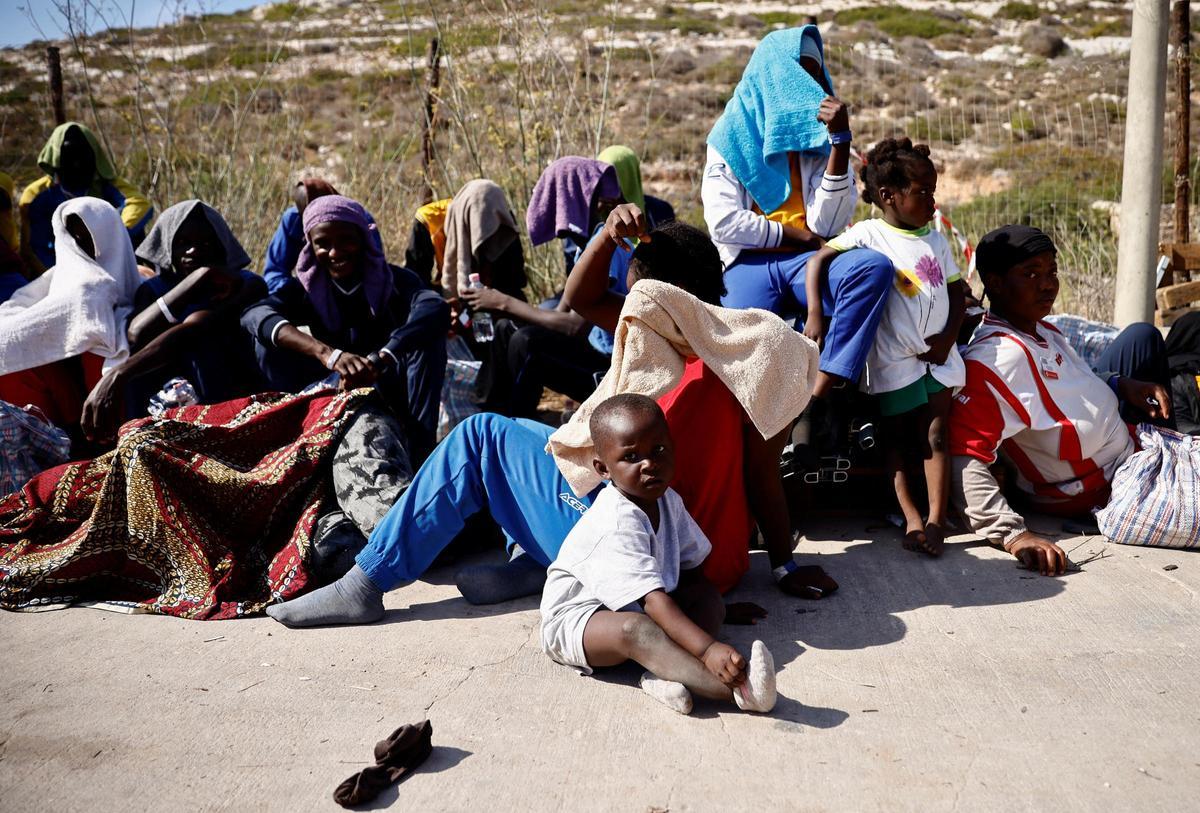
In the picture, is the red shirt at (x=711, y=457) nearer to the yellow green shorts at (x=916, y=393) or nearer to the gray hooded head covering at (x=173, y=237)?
the yellow green shorts at (x=916, y=393)

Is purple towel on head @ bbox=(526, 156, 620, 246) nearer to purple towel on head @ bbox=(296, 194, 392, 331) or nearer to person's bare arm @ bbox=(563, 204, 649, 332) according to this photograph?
purple towel on head @ bbox=(296, 194, 392, 331)

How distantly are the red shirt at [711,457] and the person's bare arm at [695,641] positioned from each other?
0.60m

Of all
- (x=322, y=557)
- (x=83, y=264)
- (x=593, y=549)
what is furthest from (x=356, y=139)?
(x=593, y=549)

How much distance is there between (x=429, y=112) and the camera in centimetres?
777

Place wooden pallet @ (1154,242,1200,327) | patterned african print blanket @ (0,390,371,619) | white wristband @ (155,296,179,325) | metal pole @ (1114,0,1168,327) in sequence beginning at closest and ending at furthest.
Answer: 1. patterned african print blanket @ (0,390,371,619)
2. white wristband @ (155,296,179,325)
3. metal pole @ (1114,0,1168,327)
4. wooden pallet @ (1154,242,1200,327)

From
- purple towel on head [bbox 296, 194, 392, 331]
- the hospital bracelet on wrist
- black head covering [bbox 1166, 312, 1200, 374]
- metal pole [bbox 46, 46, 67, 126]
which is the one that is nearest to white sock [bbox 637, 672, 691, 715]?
the hospital bracelet on wrist

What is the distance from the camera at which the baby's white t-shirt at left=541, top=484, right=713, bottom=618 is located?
8.81 feet

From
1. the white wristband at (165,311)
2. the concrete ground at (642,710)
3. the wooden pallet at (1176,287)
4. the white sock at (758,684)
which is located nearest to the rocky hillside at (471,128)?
the wooden pallet at (1176,287)

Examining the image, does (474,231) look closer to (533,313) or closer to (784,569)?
(533,313)

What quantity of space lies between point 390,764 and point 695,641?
0.78 metres

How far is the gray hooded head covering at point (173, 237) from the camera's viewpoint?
477cm

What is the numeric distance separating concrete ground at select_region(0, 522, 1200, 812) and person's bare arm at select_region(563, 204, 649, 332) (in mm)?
1065

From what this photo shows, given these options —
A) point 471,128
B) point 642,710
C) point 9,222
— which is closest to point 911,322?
point 642,710

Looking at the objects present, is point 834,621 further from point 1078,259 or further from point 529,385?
point 1078,259
